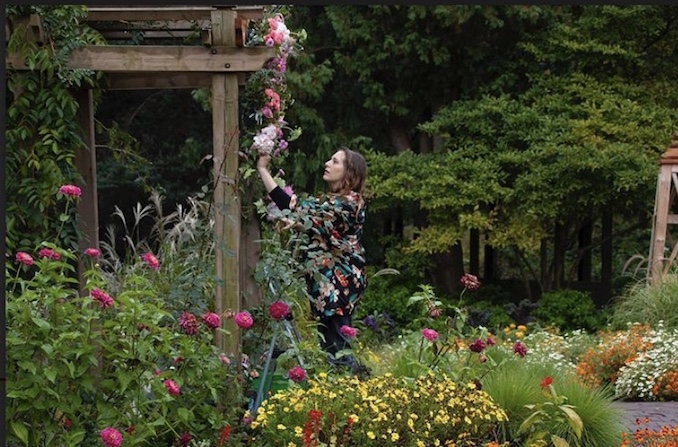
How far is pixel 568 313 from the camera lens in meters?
11.8

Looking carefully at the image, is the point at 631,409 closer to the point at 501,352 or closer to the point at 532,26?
the point at 501,352

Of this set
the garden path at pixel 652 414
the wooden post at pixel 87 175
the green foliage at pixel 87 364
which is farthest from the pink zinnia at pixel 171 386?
the garden path at pixel 652 414

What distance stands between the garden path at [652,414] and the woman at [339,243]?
1441 mm

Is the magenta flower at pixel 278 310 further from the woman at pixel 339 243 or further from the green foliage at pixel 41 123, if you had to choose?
the green foliage at pixel 41 123

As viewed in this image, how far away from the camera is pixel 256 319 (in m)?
4.83

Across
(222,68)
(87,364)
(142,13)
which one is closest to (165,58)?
(222,68)

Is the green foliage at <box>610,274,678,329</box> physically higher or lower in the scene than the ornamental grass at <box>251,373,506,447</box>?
lower

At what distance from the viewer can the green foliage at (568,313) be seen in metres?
11.7

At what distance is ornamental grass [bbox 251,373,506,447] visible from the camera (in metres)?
3.92

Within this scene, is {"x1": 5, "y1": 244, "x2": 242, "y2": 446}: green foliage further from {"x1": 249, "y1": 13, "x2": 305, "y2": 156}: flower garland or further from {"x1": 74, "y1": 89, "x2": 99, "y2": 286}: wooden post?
{"x1": 74, "y1": 89, "x2": 99, "y2": 286}: wooden post

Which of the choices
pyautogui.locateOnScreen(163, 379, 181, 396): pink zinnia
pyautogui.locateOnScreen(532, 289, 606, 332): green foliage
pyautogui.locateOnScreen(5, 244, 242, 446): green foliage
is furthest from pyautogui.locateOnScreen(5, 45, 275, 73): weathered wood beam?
pyautogui.locateOnScreen(532, 289, 606, 332): green foliage

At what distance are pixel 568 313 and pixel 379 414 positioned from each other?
8.29 m

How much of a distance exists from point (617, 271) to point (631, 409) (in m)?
9.93

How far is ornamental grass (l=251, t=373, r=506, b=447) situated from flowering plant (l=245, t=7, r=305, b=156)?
3.67 ft
